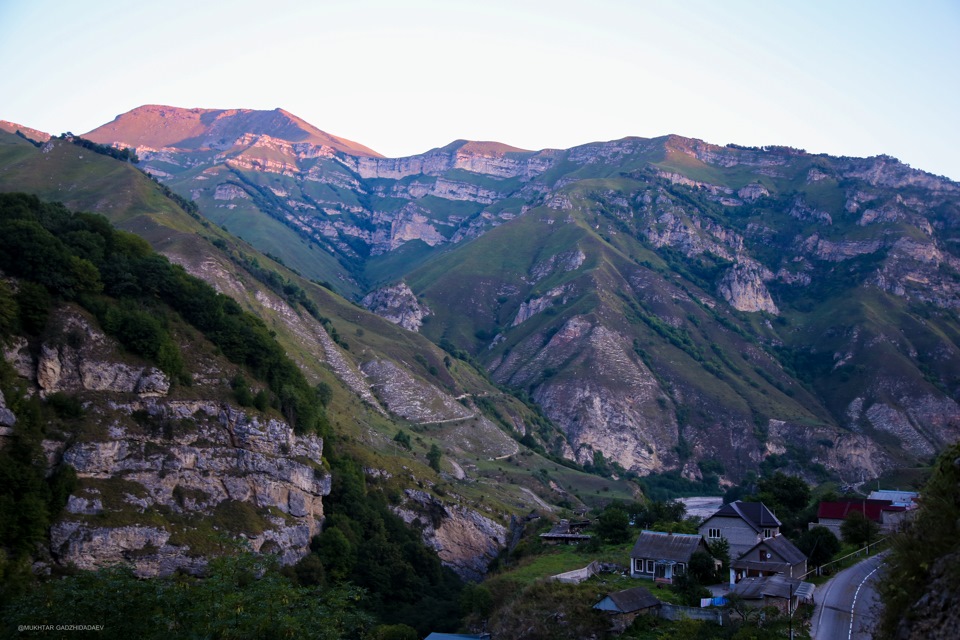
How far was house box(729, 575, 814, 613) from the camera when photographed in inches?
1528

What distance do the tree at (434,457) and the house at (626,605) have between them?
59937 mm

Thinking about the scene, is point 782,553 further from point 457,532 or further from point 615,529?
point 457,532

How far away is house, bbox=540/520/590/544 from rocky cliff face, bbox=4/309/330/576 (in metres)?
23.2

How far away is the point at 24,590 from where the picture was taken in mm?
42312

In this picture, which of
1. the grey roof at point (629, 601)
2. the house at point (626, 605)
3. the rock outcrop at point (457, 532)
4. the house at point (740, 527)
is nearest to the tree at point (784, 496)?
the house at point (740, 527)

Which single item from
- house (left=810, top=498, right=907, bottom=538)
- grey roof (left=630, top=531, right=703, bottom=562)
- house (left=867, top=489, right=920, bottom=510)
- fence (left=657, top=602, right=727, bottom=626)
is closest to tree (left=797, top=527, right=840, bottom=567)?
Result: grey roof (left=630, top=531, right=703, bottom=562)

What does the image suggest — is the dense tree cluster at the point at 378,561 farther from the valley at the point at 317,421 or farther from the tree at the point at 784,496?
the tree at the point at 784,496

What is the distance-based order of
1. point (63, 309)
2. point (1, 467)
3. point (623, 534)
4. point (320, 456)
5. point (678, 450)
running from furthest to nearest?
point (678, 450) → point (320, 456) → point (623, 534) → point (63, 309) → point (1, 467)

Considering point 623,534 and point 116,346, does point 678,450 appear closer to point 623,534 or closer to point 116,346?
point 623,534

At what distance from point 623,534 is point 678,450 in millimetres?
117793

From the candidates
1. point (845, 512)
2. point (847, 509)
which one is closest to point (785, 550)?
point (845, 512)

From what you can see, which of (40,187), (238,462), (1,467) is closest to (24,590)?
(1,467)

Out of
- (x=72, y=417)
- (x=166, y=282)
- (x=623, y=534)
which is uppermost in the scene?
(x=166, y=282)

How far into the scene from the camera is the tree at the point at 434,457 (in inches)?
4127
